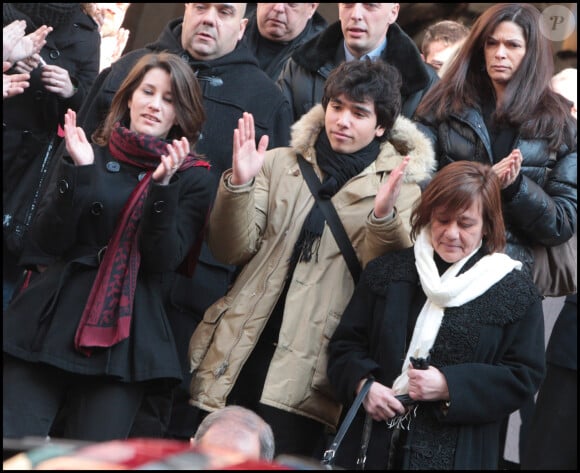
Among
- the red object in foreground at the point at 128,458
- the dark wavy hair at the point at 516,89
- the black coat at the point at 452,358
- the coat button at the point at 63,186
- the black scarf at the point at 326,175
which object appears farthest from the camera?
the dark wavy hair at the point at 516,89

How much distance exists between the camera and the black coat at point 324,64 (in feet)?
19.1

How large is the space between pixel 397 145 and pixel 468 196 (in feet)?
1.97

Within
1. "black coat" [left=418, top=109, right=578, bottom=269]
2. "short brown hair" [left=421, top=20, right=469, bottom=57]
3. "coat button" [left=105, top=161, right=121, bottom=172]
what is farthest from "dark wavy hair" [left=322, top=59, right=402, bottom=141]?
"short brown hair" [left=421, top=20, right=469, bottom=57]

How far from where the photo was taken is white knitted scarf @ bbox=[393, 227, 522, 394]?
4539 mm

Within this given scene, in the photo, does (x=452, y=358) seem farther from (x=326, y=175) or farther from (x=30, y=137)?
(x=30, y=137)

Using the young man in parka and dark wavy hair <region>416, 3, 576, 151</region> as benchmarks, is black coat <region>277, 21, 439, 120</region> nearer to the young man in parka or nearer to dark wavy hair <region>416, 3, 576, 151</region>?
dark wavy hair <region>416, 3, 576, 151</region>

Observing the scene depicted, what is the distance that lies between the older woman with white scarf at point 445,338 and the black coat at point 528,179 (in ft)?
1.14

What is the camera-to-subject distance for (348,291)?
4957 millimetres

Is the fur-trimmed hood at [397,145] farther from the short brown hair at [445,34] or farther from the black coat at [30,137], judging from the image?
the short brown hair at [445,34]

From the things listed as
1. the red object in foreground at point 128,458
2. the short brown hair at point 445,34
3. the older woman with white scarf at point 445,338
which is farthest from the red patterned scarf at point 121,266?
the short brown hair at point 445,34

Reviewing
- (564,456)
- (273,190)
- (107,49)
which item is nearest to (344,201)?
(273,190)

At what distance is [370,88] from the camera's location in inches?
202

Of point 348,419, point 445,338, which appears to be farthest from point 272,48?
point 348,419

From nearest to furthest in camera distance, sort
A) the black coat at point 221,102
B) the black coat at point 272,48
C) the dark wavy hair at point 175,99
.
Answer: the dark wavy hair at point 175,99
the black coat at point 221,102
the black coat at point 272,48
